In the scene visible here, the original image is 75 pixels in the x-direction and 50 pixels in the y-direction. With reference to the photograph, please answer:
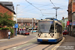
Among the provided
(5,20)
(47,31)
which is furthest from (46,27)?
(5,20)

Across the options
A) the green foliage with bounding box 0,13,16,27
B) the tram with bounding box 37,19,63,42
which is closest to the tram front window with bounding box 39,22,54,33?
the tram with bounding box 37,19,63,42

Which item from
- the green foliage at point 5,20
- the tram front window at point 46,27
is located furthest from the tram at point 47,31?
the green foliage at point 5,20

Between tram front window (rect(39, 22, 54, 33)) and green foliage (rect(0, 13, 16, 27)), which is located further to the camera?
green foliage (rect(0, 13, 16, 27))

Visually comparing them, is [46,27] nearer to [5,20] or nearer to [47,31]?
[47,31]

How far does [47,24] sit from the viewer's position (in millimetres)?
17281

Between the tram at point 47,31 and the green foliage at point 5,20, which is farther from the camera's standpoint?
the green foliage at point 5,20

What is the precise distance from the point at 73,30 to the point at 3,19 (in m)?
26.2

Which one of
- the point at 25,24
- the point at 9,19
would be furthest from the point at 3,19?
the point at 25,24

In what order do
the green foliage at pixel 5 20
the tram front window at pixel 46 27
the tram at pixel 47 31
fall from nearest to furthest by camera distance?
the tram at pixel 47 31 < the tram front window at pixel 46 27 < the green foliage at pixel 5 20

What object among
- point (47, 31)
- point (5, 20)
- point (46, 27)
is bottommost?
point (47, 31)

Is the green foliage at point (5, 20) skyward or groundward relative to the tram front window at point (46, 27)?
skyward

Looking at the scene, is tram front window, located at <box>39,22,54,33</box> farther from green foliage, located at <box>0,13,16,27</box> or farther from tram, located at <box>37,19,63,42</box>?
green foliage, located at <box>0,13,16,27</box>

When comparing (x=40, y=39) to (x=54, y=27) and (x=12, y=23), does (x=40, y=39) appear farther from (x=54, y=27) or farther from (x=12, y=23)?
(x=12, y=23)

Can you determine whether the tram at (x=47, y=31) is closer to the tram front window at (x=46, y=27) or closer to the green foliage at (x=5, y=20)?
the tram front window at (x=46, y=27)
